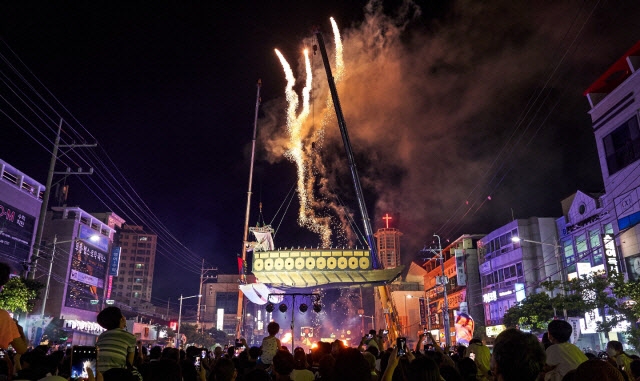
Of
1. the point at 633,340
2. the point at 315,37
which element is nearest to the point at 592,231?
the point at 633,340

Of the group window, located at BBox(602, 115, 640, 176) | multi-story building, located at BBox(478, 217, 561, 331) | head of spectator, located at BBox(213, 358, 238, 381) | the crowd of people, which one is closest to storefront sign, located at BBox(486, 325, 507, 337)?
multi-story building, located at BBox(478, 217, 561, 331)

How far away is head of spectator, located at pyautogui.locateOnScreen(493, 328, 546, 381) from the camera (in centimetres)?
274

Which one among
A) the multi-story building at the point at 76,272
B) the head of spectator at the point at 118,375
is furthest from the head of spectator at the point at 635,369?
the multi-story building at the point at 76,272

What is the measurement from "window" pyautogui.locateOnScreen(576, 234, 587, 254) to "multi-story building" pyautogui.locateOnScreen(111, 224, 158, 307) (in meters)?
133

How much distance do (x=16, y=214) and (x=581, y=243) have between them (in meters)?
61.9

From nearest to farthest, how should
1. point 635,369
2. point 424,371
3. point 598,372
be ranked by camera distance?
1. point 598,372
2. point 424,371
3. point 635,369

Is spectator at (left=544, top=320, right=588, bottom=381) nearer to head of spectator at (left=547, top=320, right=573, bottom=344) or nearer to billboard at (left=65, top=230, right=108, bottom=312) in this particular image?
head of spectator at (left=547, top=320, right=573, bottom=344)

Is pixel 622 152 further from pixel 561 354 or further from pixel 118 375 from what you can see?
pixel 118 375

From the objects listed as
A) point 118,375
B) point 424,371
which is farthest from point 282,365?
point 424,371

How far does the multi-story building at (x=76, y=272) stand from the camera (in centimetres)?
6456

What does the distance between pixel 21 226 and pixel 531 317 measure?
56.3m

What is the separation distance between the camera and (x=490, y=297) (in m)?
54.7

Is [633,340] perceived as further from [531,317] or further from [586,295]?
[531,317]

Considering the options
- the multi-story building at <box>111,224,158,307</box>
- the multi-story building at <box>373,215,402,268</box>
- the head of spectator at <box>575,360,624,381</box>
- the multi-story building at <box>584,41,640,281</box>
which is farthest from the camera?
the multi-story building at <box>111,224,158,307</box>
